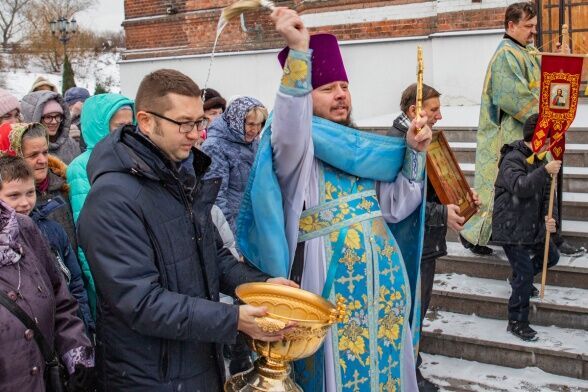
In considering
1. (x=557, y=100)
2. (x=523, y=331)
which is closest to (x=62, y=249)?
(x=523, y=331)

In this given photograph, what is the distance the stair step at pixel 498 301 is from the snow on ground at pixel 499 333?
58 millimetres

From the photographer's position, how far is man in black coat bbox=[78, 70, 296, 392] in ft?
6.94

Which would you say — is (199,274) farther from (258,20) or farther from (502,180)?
(258,20)

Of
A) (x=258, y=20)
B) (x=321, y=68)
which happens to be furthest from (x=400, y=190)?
(x=258, y=20)

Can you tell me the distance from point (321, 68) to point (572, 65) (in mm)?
3031

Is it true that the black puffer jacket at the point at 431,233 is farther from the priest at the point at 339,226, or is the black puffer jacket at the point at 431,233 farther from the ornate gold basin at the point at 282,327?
the ornate gold basin at the point at 282,327

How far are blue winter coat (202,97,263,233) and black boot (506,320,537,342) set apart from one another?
A: 7.04 ft

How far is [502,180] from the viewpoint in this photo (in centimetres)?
490

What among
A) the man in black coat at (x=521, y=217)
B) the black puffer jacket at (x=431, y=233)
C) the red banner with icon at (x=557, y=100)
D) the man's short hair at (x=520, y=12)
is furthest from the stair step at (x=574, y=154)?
the black puffer jacket at (x=431, y=233)

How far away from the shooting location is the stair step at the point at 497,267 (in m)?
5.33

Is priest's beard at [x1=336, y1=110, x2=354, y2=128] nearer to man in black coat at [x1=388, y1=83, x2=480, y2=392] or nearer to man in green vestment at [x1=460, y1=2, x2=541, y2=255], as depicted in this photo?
man in black coat at [x1=388, y1=83, x2=480, y2=392]

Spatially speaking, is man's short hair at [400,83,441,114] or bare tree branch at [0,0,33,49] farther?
bare tree branch at [0,0,33,49]

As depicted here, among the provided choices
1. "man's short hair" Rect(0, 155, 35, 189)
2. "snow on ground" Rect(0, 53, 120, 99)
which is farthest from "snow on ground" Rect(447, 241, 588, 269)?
"snow on ground" Rect(0, 53, 120, 99)

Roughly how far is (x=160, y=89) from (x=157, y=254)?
55cm
